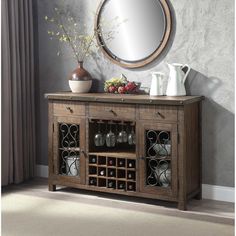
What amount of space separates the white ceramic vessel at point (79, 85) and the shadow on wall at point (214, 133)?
885 mm

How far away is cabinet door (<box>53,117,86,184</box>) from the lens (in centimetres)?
444

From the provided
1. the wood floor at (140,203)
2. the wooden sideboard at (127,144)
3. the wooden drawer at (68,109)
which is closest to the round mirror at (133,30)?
the wooden sideboard at (127,144)

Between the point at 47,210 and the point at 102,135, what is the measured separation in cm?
79

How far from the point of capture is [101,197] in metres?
4.44

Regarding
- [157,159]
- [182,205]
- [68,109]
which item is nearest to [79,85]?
[68,109]

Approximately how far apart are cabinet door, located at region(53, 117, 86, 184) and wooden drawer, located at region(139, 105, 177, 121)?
59cm

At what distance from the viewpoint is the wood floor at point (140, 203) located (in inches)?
155

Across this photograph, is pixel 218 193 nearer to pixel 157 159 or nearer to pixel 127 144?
pixel 157 159

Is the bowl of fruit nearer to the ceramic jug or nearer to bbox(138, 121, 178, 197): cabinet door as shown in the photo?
the ceramic jug

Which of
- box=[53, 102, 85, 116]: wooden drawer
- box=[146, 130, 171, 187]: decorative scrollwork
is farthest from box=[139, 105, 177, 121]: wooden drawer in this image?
box=[53, 102, 85, 116]: wooden drawer

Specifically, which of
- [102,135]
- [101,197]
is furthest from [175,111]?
[101,197]

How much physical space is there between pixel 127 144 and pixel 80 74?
0.74 m

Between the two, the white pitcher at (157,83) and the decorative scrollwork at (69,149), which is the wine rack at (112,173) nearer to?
the decorative scrollwork at (69,149)

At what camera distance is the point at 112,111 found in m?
4.24
